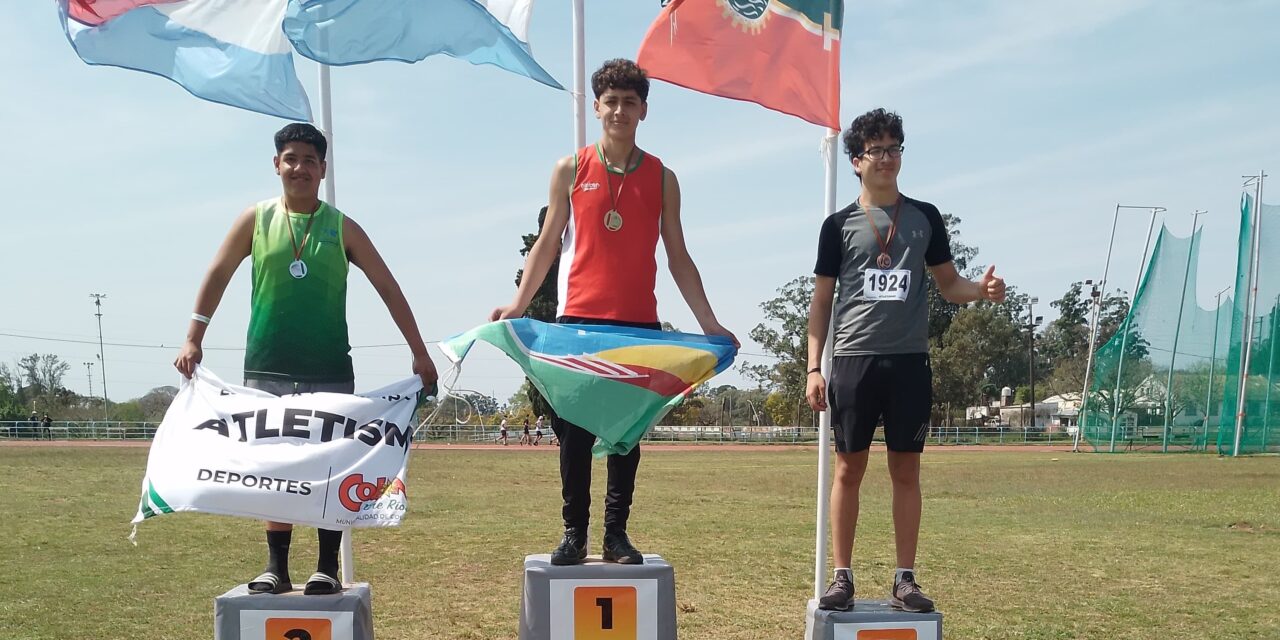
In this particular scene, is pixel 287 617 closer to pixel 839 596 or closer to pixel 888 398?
pixel 839 596

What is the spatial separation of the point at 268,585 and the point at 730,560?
15.8 feet

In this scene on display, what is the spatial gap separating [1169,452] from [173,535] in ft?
94.6

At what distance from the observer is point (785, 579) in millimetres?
7348

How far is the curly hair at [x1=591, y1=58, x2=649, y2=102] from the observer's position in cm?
425

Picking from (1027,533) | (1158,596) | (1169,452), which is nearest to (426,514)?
(1027,533)

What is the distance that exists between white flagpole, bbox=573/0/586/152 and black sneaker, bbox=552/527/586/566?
1.68 m

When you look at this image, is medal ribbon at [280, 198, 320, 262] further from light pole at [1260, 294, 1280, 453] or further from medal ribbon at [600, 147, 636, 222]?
light pole at [1260, 294, 1280, 453]

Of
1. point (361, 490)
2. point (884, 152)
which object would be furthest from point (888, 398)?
point (361, 490)

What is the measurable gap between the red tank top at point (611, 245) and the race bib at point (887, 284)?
0.88 m

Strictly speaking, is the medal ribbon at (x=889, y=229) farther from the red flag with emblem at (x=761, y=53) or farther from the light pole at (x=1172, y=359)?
the light pole at (x=1172, y=359)

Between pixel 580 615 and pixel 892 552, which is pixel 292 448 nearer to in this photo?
pixel 580 615

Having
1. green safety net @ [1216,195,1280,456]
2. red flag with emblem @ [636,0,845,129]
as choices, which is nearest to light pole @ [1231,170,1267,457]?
green safety net @ [1216,195,1280,456]

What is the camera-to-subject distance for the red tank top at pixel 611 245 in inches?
163

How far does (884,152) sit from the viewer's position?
14.2 feet
